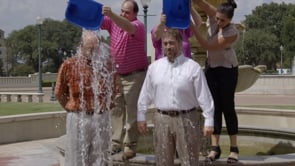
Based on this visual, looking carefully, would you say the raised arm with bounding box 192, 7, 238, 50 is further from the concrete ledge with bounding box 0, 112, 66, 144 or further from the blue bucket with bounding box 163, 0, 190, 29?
the concrete ledge with bounding box 0, 112, 66, 144

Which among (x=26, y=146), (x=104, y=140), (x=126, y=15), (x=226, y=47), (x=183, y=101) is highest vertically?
(x=126, y=15)

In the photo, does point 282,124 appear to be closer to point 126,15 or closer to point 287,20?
point 126,15

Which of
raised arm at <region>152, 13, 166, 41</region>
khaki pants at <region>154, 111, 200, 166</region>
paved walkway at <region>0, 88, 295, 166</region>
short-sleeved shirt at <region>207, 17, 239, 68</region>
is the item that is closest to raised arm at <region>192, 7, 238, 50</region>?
short-sleeved shirt at <region>207, 17, 239, 68</region>

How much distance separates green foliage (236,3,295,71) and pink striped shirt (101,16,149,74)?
225ft

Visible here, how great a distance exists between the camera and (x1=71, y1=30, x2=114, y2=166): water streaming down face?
472cm

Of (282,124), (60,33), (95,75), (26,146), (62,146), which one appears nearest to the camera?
(95,75)

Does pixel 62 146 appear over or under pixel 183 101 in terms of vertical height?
under

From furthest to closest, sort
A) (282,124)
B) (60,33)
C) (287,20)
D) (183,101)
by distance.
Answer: (60,33) < (287,20) < (282,124) < (183,101)

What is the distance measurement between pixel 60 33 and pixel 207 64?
9337 centimetres

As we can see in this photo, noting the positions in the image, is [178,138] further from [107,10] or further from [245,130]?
[245,130]

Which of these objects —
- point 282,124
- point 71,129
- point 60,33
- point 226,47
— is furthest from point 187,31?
point 60,33

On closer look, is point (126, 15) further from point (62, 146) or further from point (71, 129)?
point (62, 146)

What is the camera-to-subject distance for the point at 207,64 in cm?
551

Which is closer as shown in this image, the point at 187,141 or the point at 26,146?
the point at 187,141
